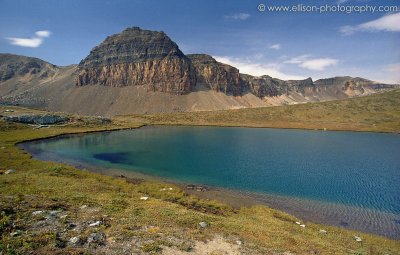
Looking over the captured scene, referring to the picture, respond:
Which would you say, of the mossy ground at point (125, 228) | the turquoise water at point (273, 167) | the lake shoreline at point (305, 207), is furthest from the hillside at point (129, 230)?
the turquoise water at point (273, 167)

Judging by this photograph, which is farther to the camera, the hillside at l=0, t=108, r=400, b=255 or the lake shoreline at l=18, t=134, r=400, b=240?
the lake shoreline at l=18, t=134, r=400, b=240

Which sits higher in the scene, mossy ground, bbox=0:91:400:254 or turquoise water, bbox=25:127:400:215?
mossy ground, bbox=0:91:400:254

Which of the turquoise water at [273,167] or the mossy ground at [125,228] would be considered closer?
the mossy ground at [125,228]

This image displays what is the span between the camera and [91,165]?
6894 centimetres

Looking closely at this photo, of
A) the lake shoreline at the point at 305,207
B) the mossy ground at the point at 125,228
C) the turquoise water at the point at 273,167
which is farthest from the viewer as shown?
the turquoise water at the point at 273,167

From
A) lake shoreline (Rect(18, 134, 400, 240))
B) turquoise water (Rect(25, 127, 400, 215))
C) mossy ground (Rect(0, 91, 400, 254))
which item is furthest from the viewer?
turquoise water (Rect(25, 127, 400, 215))

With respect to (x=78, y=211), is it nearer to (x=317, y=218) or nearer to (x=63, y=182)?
(x=63, y=182)

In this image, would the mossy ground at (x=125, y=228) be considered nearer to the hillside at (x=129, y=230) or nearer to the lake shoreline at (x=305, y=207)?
the hillside at (x=129, y=230)

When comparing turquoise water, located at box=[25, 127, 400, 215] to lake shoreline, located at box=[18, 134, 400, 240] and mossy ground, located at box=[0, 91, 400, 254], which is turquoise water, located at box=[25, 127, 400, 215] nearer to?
lake shoreline, located at box=[18, 134, 400, 240]

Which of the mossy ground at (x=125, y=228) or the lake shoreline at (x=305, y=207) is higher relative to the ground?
the mossy ground at (x=125, y=228)

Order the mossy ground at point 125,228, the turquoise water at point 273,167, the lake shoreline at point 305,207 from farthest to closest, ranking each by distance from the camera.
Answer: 1. the turquoise water at point 273,167
2. the lake shoreline at point 305,207
3. the mossy ground at point 125,228

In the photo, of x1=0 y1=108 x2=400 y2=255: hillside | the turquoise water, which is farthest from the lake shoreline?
x1=0 y1=108 x2=400 y2=255: hillside

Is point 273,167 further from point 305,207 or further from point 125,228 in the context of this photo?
point 125,228

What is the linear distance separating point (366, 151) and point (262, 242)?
307ft
